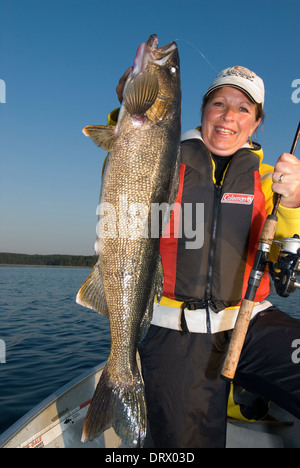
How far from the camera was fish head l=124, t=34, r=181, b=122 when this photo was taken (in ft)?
8.71

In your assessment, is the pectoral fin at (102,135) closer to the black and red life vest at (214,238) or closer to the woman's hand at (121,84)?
the woman's hand at (121,84)

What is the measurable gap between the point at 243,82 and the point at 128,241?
216cm

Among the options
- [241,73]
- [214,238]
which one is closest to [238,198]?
[214,238]

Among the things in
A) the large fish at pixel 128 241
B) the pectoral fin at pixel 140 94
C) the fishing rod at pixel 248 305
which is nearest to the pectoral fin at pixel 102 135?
the large fish at pixel 128 241

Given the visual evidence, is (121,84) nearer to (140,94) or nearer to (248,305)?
(140,94)

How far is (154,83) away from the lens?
2758mm

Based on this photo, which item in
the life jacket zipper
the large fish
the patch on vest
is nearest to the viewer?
the large fish

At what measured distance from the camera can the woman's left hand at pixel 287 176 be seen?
9.66 ft

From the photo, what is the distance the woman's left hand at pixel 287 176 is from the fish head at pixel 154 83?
102 cm

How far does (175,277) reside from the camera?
3.33 m

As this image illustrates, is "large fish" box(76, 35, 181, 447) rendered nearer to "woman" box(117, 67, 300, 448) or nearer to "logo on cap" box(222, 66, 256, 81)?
"woman" box(117, 67, 300, 448)

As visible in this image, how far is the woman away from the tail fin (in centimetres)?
36

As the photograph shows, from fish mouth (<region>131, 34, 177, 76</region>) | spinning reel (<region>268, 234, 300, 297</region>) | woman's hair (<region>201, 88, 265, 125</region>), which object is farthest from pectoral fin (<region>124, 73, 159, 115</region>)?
spinning reel (<region>268, 234, 300, 297</region>)
